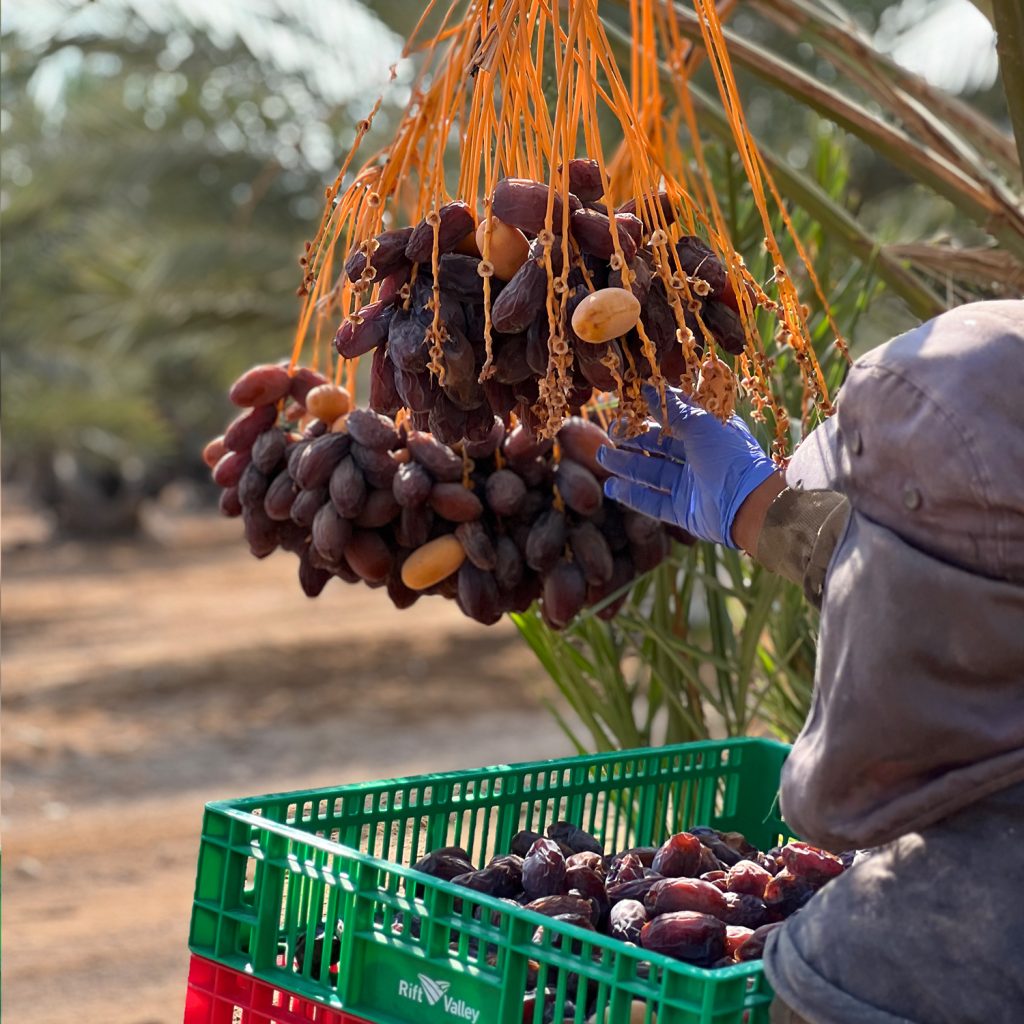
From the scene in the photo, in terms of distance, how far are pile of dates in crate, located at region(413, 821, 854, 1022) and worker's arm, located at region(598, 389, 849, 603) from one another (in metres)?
0.29

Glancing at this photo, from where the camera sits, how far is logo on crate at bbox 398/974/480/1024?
1.31m

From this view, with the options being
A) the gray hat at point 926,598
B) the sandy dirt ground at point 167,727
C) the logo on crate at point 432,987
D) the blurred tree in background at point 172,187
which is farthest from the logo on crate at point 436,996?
the blurred tree in background at point 172,187

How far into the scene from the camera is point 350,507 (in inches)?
65.1

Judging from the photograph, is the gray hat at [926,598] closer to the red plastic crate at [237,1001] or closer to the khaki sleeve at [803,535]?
the khaki sleeve at [803,535]

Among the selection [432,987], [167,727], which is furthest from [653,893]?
[167,727]

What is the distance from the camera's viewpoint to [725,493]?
1544mm

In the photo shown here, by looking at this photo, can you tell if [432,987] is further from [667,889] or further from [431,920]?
[667,889]

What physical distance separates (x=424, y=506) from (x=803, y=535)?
1.54 ft

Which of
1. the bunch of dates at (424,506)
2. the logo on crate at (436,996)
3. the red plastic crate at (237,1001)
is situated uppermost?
the bunch of dates at (424,506)

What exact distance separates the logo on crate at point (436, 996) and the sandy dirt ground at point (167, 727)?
1412mm

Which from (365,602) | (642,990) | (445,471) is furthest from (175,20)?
(642,990)

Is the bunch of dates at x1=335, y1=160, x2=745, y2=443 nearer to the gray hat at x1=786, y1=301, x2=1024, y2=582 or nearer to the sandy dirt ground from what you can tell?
the gray hat at x1=786, y1=301, x2=1024, y2=582

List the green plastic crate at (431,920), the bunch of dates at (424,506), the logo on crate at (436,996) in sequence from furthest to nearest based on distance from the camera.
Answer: the bunch of dates at (424,506) < the logo on crate at (436,996) < the green plastic crate at (431,920)

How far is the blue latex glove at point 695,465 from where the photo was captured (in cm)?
154
